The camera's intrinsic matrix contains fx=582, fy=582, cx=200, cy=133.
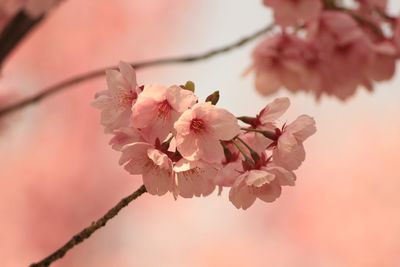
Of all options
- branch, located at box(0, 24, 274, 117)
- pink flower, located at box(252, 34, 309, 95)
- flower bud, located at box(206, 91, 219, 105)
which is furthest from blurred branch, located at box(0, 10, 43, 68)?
flower bud, located at box(206, 91, 219, 105)

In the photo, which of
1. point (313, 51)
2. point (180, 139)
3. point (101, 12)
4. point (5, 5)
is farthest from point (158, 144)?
point (101, 12)

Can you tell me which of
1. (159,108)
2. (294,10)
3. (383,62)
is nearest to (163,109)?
(159,108)

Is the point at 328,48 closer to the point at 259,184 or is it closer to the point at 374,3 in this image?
the point at 374,3

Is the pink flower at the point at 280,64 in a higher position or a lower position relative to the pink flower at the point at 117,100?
lower

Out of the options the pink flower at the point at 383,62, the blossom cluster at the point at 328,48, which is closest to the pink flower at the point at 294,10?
the blossom cluster at the point at 328,48

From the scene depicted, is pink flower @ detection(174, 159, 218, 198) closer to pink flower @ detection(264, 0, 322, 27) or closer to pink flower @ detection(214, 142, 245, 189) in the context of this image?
pink flower @ detection(214, 142, 245, 189)

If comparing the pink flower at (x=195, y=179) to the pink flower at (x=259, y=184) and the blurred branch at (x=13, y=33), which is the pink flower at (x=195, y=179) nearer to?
the pink flower at (x=259, y=184)

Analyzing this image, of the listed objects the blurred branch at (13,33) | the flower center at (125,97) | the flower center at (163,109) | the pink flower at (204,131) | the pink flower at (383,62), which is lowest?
the pink flower at (383,62)
